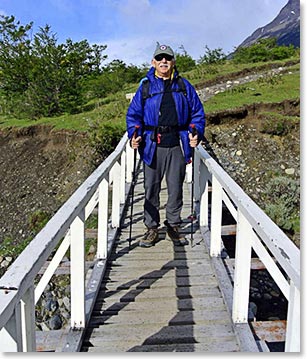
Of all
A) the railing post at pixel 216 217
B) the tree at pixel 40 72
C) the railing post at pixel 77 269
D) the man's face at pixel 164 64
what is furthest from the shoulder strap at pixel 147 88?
the tree at pixel 40 72

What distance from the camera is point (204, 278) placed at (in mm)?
3670

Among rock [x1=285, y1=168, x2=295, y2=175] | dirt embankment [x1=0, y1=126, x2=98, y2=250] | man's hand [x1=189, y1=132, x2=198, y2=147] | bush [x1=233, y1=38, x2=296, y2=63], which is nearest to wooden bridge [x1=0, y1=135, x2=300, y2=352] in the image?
man's hand [x1=189, y1=132, x2=198, y2=147]

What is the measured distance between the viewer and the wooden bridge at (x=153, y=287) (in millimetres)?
1579

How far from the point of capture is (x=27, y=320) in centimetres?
155

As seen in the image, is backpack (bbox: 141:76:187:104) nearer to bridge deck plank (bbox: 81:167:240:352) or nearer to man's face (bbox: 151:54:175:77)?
man's face (bbox: 151:54:175:77)

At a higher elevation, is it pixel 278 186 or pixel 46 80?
pixel 46 80

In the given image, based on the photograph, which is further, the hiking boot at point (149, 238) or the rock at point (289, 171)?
the rock at point (289, 171)

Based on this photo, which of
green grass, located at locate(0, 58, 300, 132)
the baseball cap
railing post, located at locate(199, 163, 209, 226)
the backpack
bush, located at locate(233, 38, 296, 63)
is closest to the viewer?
the baseball cap

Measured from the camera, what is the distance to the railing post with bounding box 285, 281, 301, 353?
1543 mm

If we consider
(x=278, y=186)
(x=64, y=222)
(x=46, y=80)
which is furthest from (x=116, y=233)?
(x=46, y=80)

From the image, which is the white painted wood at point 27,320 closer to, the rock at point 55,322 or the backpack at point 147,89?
the backpack at point 147,89

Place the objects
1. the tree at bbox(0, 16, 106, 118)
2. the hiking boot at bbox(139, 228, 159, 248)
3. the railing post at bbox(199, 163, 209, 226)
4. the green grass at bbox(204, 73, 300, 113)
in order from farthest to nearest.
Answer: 1. the tree at bbox(0, 16, 106, 118)
2. the green grass at bbox(204, 73, 300, 113)
3. the railing post at bbox(199, 163, 209, 226)
4. the hiking boot at bbox(139, 228, 159, 248)

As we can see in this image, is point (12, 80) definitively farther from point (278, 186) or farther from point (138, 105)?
point (138, 105)

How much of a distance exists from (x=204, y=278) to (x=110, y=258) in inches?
37.1
